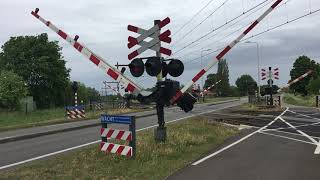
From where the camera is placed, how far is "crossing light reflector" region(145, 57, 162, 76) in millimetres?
14133

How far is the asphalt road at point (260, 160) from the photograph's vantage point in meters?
10.5

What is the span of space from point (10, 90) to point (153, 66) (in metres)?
49.6

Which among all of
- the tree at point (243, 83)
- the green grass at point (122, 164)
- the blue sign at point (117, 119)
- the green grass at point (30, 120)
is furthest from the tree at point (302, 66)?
the blue sign at point (117, 119)

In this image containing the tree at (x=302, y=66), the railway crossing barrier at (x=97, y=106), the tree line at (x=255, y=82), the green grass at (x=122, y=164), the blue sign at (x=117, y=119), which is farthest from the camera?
the tree at (x=302, y=66)

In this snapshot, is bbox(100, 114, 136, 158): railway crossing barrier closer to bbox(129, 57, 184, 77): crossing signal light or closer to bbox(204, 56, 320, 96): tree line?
bbox(129, 57, 184, 77): crossing signal light

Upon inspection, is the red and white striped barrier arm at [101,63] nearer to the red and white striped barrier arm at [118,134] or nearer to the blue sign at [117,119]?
the blue sign at [117,119]

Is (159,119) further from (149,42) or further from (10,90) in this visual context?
(10,90)

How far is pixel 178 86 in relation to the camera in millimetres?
15133

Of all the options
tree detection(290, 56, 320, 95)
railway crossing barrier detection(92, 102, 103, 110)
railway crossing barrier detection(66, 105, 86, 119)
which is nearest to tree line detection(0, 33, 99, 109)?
railway crossing barrier detection(92, 102, 103, 110)

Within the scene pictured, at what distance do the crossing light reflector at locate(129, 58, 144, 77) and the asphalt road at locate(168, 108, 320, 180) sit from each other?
279 centimetres

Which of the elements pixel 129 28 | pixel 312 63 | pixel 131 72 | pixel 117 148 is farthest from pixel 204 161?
pixel 312 63

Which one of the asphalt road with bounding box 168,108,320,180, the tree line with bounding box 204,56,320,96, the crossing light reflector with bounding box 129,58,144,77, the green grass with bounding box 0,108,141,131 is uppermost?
the tree line with bounding box 204,56,320,96

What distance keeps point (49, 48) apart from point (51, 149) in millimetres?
65715

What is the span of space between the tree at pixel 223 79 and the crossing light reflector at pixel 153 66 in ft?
460
